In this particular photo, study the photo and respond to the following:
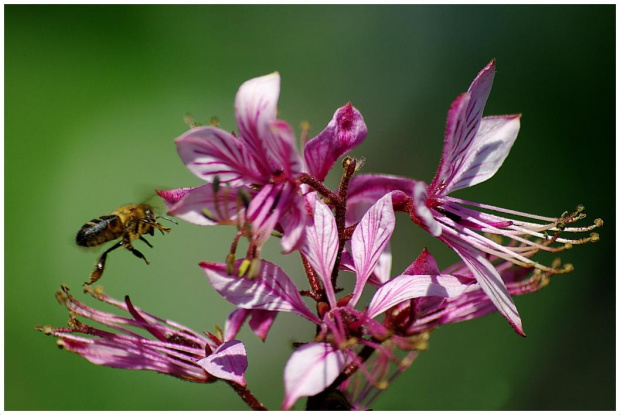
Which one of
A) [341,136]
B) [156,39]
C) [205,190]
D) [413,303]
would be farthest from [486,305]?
[156,39]

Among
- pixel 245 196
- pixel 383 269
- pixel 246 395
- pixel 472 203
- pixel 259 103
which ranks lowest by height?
pixel 246 395

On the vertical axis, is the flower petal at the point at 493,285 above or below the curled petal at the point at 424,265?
below

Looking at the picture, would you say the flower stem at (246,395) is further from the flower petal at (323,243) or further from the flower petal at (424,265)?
the flower petal at (424,265)

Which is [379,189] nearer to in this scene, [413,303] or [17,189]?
[413,303]

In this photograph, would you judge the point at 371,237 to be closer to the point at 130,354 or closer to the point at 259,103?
the point at 259,103

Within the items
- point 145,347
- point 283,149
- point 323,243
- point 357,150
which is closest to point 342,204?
point 323,243

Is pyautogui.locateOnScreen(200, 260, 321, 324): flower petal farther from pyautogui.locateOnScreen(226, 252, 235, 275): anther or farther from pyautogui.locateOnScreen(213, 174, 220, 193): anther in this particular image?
pyautogui.locateOnScreen(213, 174, 220, 193): anther

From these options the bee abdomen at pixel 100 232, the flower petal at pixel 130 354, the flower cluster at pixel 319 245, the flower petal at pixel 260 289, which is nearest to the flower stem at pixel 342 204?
the flower cluster at pixel 319 245
